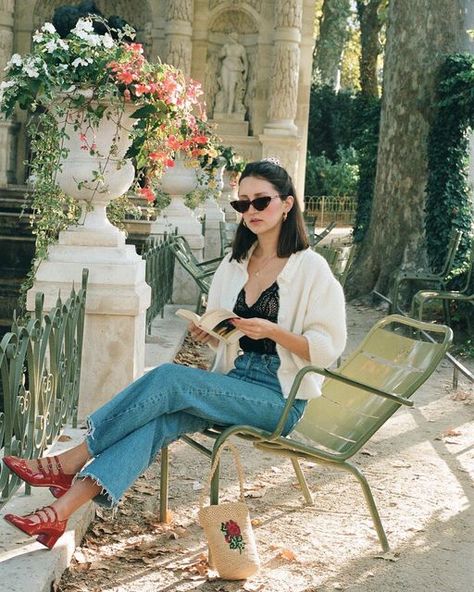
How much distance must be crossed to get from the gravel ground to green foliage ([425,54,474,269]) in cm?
617

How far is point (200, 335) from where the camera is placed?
13.1 feet

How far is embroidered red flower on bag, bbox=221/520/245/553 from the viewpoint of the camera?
360 cm

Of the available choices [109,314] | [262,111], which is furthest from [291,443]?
[262,111]

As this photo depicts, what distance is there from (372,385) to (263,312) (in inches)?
29.8

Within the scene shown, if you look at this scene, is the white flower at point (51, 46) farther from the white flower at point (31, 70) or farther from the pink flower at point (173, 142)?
the pink flower at point (173, 142)

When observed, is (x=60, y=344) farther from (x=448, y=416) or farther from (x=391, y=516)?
(x=448, y=416)

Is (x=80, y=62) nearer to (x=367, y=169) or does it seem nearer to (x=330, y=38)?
(x=367, y=169)

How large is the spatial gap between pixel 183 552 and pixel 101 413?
718 mm

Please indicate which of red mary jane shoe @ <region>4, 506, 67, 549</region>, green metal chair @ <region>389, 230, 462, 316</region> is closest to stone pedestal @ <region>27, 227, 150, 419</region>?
red mary jane shoe @ <region>4, 506, 67, 549</region>

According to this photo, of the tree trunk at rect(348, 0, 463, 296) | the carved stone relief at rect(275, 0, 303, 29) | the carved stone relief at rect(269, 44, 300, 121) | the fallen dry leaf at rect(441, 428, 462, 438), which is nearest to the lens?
the fallen dry leaf at rect(441, 428, 462, 438)

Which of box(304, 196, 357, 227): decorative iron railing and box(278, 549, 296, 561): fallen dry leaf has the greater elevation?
box(304, 196, 357, 227): decorative iron railing

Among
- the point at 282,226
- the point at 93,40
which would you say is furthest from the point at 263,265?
the point at 93,40

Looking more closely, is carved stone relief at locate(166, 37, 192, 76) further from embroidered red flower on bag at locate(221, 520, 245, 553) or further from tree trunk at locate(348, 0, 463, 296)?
embroidered red flower on bag at locate(221, 520, 245, 553)

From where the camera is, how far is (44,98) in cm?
502
